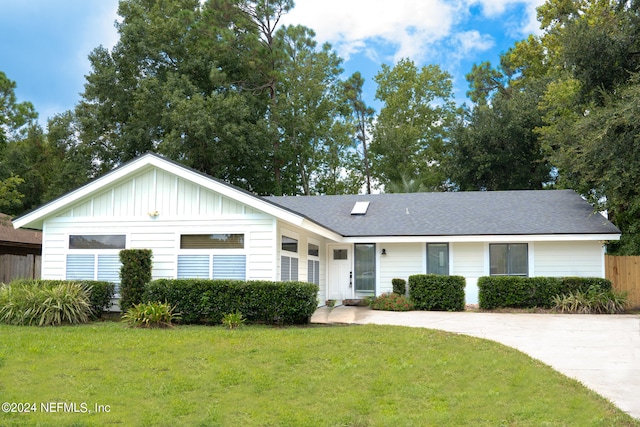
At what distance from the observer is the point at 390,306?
16.8 meters

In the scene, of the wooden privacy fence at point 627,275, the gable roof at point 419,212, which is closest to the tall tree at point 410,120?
the gable roof at point 419,212

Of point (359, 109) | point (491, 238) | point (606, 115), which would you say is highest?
point (359, 109)

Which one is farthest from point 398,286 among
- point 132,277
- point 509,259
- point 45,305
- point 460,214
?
point 45,305

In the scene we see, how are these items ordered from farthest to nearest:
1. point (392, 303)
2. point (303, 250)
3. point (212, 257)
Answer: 1. point (392, 303)
2. point (303, 250)
3. point (212, 257)

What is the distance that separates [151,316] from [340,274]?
8.56 meters

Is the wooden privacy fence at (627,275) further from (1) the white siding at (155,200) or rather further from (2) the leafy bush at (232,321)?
(2) the leafy bush at (232,321)

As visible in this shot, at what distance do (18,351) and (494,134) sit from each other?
2620 cm

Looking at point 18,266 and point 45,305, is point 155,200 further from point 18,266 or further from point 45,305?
point 18,266

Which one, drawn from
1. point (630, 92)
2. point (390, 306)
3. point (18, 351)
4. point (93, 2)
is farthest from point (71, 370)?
point (630, 92)

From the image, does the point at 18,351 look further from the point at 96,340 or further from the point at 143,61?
the point at 143,61

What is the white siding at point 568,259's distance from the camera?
1794 centimetres

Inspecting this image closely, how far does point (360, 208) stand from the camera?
70.0 ft

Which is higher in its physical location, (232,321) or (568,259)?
(568,259)

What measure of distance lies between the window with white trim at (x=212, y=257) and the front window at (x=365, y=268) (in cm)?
632
